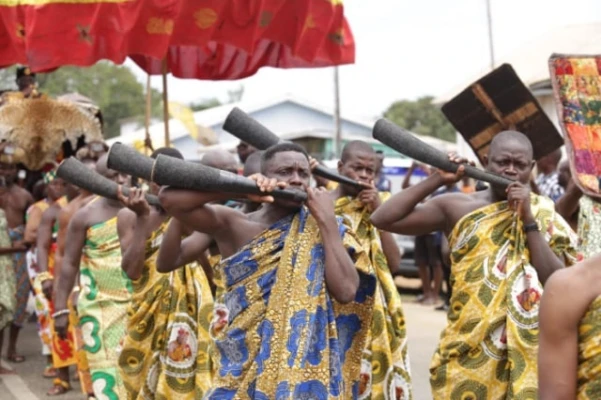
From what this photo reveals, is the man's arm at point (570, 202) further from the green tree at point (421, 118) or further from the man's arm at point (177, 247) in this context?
the green tree at point (421, 118)

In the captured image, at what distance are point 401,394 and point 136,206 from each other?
6.80 feet

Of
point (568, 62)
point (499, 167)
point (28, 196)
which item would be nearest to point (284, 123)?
point (28, 196)

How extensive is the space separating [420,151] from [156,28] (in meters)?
4.26

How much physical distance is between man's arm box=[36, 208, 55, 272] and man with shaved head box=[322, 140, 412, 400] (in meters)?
4.38

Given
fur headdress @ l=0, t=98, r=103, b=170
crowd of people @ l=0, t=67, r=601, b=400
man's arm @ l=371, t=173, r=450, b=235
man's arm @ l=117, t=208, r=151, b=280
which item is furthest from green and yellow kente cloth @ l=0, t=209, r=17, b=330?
man's arm @ l=371, t=173, r=450, b=235

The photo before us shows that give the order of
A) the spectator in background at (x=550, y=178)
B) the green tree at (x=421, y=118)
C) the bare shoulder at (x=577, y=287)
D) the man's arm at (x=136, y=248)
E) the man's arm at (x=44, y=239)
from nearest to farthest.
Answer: the bare shoulder at (x=577, y=287) < the man's arm at (x=136, y=248) < the spectator in background at (x=550, y=178) < the man's arm at (x=44, y=239) < the green tree at (x=421, y=118)

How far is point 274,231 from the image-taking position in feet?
17.1

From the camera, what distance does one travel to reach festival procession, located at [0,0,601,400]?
195 inches

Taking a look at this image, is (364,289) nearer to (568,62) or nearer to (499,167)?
(499,167)

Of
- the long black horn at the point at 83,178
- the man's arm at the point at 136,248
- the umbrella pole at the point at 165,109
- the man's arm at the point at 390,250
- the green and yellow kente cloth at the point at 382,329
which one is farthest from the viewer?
the umbrella pole at the point at 165,109

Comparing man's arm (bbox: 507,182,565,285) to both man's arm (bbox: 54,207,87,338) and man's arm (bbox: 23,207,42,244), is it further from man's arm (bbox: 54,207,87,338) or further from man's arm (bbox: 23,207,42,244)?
man's arm (bbox: 23,207,42,244)

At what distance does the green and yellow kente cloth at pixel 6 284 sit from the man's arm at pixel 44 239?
2.41 feet

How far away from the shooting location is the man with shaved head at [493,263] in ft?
19.0

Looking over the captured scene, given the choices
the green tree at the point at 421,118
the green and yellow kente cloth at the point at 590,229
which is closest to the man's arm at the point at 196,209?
the green and yellow kente cloth at the point at 590,229
